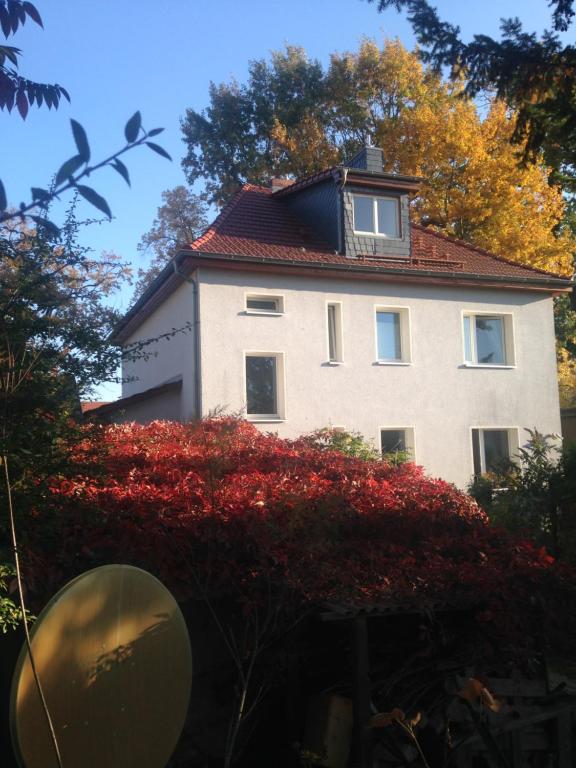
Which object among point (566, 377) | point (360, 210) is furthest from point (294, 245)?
point (566, 377)

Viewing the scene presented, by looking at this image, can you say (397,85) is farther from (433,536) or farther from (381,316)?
(433,536)

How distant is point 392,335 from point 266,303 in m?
3.28

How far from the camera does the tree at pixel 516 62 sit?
23.1ft

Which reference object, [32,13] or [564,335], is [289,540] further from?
[564,335]

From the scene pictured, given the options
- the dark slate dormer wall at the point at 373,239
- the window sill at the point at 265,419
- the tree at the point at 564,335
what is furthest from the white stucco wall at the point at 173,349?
the tree at the point at 564,335

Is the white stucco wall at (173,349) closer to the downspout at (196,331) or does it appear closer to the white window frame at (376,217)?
the downspout at (196,331)

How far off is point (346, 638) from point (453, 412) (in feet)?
43.7

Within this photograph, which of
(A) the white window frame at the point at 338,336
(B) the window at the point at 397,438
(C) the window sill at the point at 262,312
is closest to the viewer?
(C) the window sill at the point at 262,312

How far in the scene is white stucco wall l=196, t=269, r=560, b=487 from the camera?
17.0m

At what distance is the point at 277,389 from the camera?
1755 cm

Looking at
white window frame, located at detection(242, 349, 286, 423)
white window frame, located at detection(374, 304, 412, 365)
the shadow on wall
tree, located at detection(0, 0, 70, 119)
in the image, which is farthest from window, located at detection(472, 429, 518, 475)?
tree, located at detection(0, 0, 70, 119)

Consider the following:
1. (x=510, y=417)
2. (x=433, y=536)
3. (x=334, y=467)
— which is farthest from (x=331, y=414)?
(x=433, y=536)

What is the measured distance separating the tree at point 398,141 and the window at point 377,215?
3.84m

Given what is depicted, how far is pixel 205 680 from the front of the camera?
234 inches
